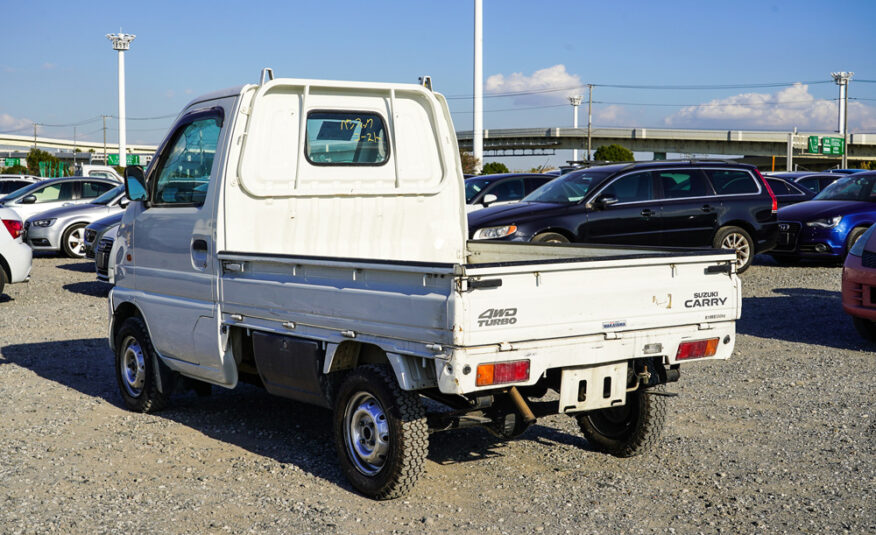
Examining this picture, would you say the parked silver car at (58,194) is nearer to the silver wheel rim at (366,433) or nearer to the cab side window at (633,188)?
the cab side window at (633,188)

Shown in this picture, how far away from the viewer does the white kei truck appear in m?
4.62

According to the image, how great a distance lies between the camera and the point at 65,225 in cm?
1944

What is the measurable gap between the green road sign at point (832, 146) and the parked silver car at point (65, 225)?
64.3 meters

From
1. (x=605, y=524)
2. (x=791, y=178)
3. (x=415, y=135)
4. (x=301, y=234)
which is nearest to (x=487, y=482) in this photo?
(x=605, y=524)

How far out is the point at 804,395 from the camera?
7453 millimetres

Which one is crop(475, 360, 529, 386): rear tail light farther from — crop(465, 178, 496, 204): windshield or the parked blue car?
crop(465, 178, 496, 204): windshield

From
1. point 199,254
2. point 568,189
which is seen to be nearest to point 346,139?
point 199,254

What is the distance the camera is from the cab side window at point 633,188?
14.2 meters

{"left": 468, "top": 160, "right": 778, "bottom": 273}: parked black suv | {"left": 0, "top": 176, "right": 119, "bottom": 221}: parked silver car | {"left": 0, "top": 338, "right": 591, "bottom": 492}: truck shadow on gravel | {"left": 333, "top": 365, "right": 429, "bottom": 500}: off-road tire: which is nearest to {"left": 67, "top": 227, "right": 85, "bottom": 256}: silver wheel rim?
{"left": 0, "top": 176, "right": 119, "bottom": 221}: parked silver car

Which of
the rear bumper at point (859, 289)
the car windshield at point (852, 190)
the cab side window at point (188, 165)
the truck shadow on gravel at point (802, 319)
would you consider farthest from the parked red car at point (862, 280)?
the car windshield at point (852, 190)

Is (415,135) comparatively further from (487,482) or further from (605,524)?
(605,524)

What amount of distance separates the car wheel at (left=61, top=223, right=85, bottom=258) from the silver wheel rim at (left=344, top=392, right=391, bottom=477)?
15.9 meters

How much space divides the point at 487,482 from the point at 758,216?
429 inches

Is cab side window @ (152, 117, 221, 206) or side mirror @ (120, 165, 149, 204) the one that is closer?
cab side window @ (152, 117, 221, 206)
